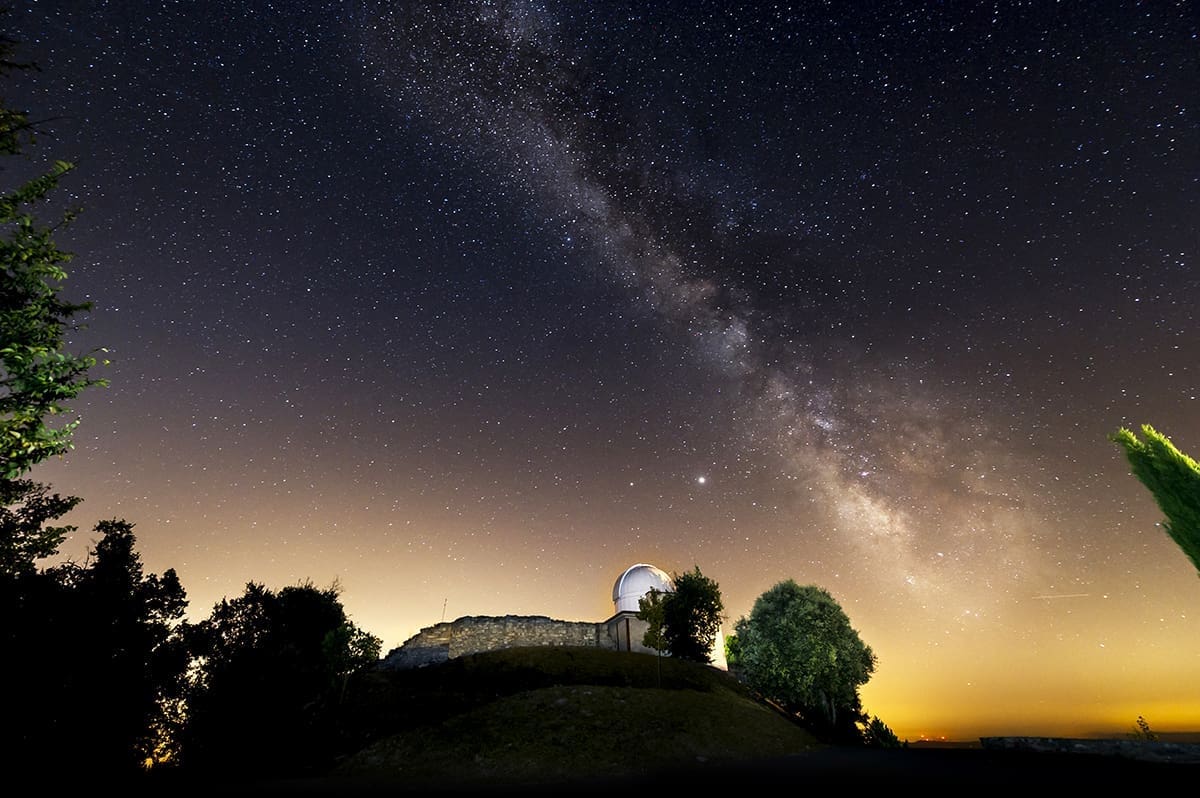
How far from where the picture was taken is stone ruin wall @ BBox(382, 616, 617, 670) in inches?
1582

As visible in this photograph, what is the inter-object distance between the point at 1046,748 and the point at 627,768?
13.8 metres

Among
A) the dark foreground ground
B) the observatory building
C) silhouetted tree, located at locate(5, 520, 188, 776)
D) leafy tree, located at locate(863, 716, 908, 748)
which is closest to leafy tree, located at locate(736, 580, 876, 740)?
leafy tree, located at locate(863, 716, 908, 748)

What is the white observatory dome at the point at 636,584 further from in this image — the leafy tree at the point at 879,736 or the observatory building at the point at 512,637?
the leafy tree at the point at 879,736

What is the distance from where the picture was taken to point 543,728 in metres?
19.5

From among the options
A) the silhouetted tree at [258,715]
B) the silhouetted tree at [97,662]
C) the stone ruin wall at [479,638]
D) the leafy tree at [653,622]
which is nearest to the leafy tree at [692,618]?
the leafy tree at [653,622]

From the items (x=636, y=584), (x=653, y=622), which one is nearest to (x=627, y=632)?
(x=636, y=584)

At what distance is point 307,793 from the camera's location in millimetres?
11633

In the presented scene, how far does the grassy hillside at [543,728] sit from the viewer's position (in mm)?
16359

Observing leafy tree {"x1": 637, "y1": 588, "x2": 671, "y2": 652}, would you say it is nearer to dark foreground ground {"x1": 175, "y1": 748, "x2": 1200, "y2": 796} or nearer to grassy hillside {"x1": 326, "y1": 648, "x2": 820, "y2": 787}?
grassy hillside {"x1": 326, "y1": 648, "x2": 820, "y2": 787}

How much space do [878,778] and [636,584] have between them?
4244 cm

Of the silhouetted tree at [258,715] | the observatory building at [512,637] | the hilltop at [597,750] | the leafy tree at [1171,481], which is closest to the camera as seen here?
the hilltop at [597,750]

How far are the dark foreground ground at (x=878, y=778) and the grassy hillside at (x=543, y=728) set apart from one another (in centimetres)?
175

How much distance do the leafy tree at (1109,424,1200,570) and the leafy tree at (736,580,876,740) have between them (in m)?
17.2

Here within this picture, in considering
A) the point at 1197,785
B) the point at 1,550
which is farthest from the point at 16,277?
the point at 1197,785
